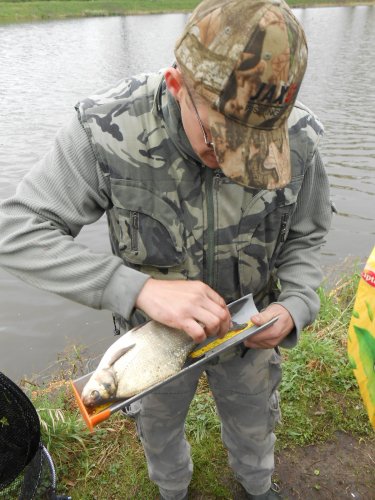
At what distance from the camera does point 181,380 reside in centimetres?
220

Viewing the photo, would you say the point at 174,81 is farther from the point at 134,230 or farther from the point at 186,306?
the point at 186,306

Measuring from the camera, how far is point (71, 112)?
1150 cm

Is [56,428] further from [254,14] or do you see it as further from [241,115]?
[254,14]

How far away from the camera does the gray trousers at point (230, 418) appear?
225cm

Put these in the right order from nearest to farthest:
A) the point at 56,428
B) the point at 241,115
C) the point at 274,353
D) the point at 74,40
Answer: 1. the point at 241,115
2. the point at 274,353
3. the point at 56,428
4. the point at 74,40

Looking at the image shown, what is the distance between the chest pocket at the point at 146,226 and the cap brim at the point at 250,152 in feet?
1.28

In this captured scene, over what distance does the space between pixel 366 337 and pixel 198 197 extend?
128 cm

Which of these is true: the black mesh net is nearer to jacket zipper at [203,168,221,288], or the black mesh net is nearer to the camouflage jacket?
the camouflage jacket

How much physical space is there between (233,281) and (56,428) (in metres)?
1.74

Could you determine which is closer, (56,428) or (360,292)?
(360,292)

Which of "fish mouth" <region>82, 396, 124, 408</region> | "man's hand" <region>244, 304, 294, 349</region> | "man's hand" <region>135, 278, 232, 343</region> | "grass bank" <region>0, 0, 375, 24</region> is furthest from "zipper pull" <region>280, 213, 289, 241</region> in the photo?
"grass bank" <region>0, 0, 375, 24</region>

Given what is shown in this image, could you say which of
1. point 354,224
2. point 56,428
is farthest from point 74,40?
point 56,428

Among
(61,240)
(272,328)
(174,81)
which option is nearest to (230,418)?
(272,328)

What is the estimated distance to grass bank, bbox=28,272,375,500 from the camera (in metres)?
2.85
